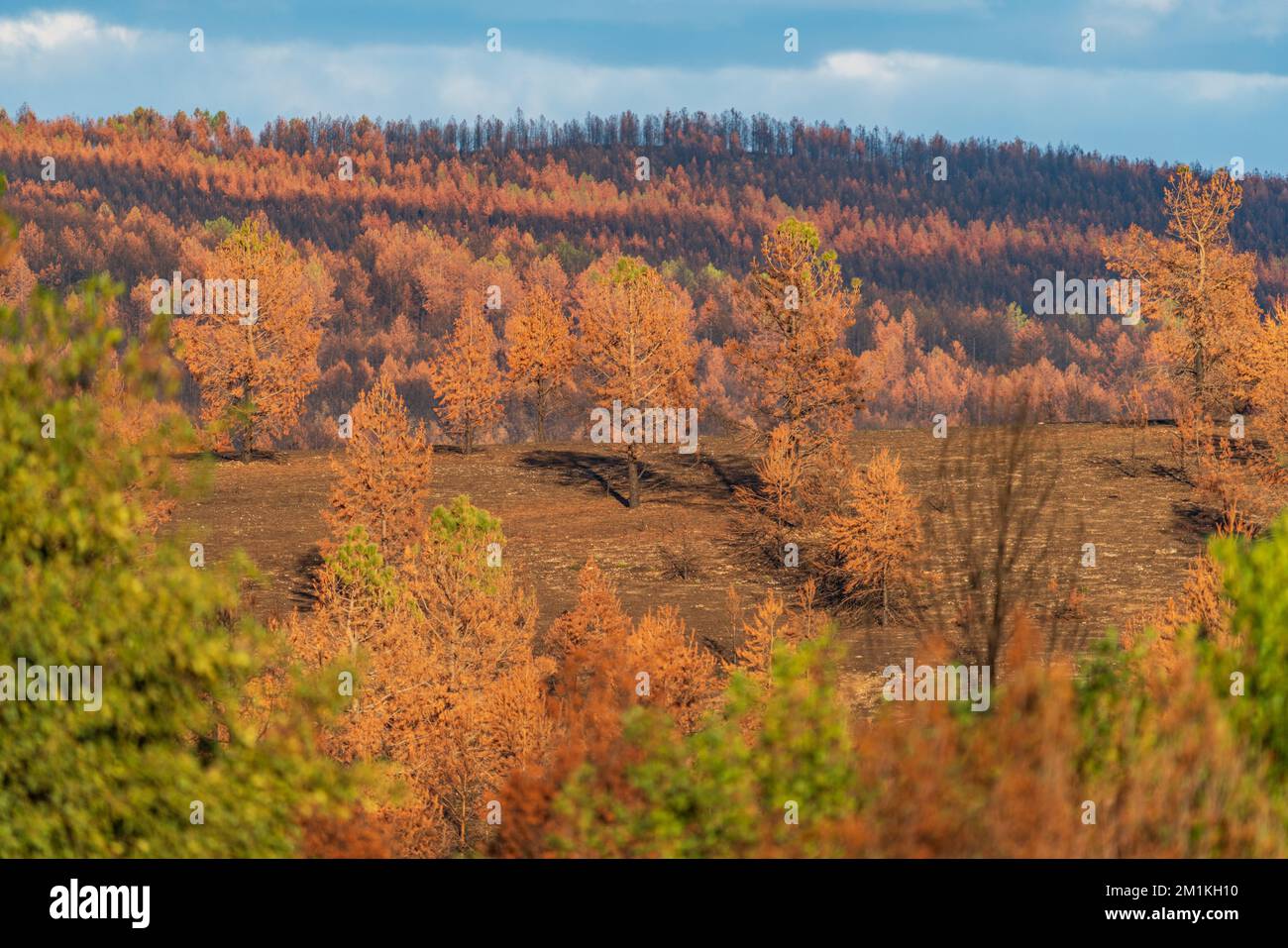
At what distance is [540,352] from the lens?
89.2 m

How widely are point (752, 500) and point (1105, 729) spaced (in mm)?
52227

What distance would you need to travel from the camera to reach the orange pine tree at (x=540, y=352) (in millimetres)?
89062

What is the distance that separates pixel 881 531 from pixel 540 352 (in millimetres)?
38819

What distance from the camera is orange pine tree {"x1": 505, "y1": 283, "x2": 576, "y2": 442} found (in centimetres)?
8906

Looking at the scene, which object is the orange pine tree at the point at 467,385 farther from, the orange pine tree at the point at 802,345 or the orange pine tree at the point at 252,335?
the orange pine tree at the point at 802,345

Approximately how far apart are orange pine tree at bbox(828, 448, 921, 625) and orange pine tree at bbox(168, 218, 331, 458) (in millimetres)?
32923

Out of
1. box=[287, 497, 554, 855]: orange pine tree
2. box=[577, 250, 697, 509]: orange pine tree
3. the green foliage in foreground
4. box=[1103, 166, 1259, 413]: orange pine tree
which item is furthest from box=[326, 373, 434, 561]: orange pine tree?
the green foliage in foreground

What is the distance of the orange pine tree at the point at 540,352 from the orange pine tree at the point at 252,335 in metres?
14.3

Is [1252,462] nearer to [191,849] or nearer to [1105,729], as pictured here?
[1105,729]

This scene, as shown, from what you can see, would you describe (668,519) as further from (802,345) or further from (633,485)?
(802,345)

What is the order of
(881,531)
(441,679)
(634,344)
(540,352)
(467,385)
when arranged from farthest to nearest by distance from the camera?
(540,352)
(467,385)
(634,344)
(881,531)
(441,679)

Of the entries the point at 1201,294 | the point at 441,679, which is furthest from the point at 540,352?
the point at 441,679

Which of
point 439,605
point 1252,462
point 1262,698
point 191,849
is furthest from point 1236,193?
point 191,849
